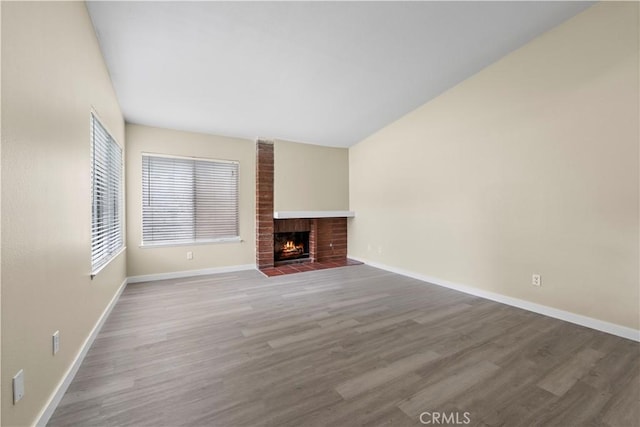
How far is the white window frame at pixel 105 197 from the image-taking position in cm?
226

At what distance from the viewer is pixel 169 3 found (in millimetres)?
1913

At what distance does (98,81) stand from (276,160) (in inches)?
111

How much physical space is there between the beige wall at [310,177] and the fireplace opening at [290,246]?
66cm

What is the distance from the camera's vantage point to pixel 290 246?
5434 millimetres

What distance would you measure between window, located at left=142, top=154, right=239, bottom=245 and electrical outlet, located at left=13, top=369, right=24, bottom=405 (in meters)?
3.19

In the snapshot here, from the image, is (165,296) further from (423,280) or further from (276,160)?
(423,280)

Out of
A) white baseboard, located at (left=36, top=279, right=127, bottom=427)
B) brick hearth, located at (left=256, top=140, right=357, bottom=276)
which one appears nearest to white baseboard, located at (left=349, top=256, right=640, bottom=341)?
brick hearth, located at (left=256, top=140, right=357, bottom=276)

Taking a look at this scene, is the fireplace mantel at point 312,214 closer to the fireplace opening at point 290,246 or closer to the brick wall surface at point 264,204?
the brick wall surface at point 264,204

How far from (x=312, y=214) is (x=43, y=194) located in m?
3.92

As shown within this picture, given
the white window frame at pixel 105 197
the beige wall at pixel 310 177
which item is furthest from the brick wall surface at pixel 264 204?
the white window frame at pixel 105 197

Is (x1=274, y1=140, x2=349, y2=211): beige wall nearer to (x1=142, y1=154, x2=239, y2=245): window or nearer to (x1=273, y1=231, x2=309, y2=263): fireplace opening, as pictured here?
(x1=273, y1=231, x2=309, y2=263): fireplace opening

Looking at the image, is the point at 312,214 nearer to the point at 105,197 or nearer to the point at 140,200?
the point at 140,200

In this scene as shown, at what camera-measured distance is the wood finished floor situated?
139 cm

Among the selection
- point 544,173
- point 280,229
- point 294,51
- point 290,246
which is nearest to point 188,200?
point 280,229
